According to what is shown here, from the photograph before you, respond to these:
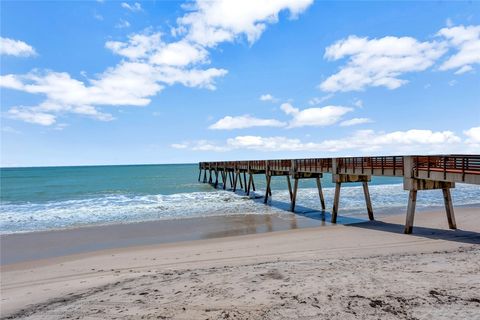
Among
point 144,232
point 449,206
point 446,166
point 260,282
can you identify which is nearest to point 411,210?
point 449,206

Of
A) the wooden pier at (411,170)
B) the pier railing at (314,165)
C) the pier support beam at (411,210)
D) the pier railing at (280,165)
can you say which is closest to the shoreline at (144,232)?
the wooden pier at (411,170)

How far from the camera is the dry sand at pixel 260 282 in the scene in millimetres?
5801

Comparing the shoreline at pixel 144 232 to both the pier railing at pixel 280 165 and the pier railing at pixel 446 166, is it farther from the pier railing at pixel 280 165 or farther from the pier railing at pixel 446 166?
the pier railing at pixel 446 166

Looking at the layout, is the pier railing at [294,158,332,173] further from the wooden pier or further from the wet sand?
the wet sand

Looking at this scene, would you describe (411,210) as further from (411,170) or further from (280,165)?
(280,165)

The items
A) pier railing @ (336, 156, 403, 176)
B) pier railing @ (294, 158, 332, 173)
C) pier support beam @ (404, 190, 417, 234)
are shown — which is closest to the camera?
pier support beam @ (404, 190, 417, 234)

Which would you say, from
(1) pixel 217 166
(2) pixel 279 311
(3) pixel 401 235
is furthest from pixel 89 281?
(1) pixel 217 166

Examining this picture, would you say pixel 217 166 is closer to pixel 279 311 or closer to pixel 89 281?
pixel 89 281

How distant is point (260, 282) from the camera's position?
7191 mm

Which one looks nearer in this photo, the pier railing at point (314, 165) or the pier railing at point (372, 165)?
the pier railing at point (372, 165)

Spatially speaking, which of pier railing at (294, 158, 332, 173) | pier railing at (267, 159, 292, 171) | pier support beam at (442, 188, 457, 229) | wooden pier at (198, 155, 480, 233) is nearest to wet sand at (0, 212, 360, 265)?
wooden pier at (198, 155, 480, 233)

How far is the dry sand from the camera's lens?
19.0 feet

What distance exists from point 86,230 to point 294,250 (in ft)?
42.4

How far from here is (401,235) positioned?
1356 cm
